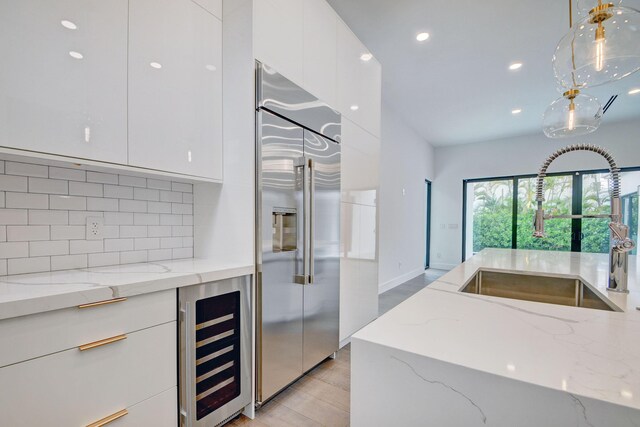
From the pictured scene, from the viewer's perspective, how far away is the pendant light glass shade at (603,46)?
1298mm

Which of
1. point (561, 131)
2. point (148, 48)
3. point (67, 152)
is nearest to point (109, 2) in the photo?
point (148, 48)

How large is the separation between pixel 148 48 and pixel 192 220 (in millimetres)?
1055

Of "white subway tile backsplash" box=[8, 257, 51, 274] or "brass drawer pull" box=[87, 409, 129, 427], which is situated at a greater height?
"white subway tile backsplash" box=[8, 257, 51, 274]

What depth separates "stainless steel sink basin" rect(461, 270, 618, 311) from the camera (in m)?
1.47

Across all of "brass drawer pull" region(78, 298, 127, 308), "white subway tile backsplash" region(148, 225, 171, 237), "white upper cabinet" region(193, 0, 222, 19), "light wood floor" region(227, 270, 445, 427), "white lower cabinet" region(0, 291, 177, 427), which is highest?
"white upper cabinet" region(193, 0, 222, 19)

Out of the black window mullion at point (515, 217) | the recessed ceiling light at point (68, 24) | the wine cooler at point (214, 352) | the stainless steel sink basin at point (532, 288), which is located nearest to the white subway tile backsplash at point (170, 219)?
the wine cooler at point (214, 352)

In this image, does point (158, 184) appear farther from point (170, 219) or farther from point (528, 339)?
point (528, 339)

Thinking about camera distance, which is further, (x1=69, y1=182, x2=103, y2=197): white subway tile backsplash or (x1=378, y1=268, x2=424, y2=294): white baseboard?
(x1=378, y1=268, x2=424, y2=294): white baseboard

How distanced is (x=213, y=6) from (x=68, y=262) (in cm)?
168

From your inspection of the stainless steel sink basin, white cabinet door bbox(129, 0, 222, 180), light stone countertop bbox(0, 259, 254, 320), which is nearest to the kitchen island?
the stainless steel sink basin

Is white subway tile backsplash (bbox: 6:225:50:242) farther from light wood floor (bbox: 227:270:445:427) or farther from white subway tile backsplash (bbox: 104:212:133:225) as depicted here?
light wood floor (bbox: 227:270:445:427)

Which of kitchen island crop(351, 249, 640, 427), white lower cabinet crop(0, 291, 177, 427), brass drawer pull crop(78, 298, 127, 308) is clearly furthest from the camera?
brass drawer pull crop(78, 298, 127, 308)

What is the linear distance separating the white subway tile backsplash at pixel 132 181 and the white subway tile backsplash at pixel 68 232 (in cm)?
32

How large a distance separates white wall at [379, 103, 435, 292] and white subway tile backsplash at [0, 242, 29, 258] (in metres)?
3.93
